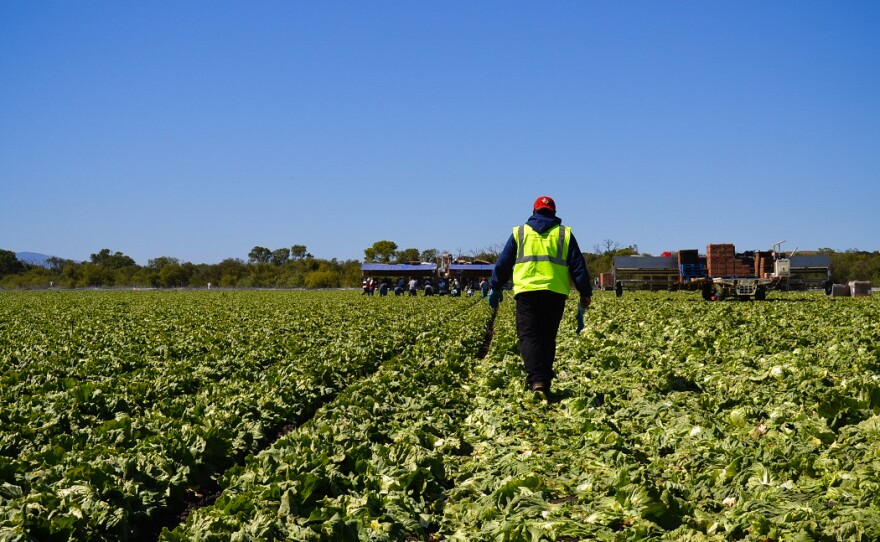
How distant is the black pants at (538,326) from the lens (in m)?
8.77

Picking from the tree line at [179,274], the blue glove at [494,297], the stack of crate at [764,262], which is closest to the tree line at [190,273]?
the tree line at [179,274]

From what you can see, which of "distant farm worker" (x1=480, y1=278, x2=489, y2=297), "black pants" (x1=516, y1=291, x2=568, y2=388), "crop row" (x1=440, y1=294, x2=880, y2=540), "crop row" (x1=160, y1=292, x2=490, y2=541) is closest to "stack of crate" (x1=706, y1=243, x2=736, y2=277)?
"distant farm worker" (x1=480, y1=278, x2=489, y2=297)

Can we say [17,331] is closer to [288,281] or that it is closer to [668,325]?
[668,325]

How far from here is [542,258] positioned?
873 centimetres

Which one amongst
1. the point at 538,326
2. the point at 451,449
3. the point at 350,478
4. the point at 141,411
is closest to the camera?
the point at 350,478

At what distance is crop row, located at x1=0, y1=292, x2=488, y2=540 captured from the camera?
16.1 ft

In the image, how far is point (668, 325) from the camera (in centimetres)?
1778

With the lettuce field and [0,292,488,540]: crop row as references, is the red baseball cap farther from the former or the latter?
[0,292,488,540]: crop row

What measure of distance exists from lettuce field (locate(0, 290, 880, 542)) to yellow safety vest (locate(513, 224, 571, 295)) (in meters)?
A: 1.32

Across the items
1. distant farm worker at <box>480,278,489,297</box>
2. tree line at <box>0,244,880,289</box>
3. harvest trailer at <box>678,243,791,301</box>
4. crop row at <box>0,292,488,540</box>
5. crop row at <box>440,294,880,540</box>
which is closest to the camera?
crop row at <box>440,294,880,540</box>

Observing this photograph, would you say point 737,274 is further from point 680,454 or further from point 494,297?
point 680,454

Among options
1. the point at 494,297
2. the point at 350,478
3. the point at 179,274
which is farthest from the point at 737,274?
the point at 179,274

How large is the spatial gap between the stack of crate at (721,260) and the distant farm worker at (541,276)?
80.6 feet

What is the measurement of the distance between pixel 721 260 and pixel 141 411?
27.6 meters
